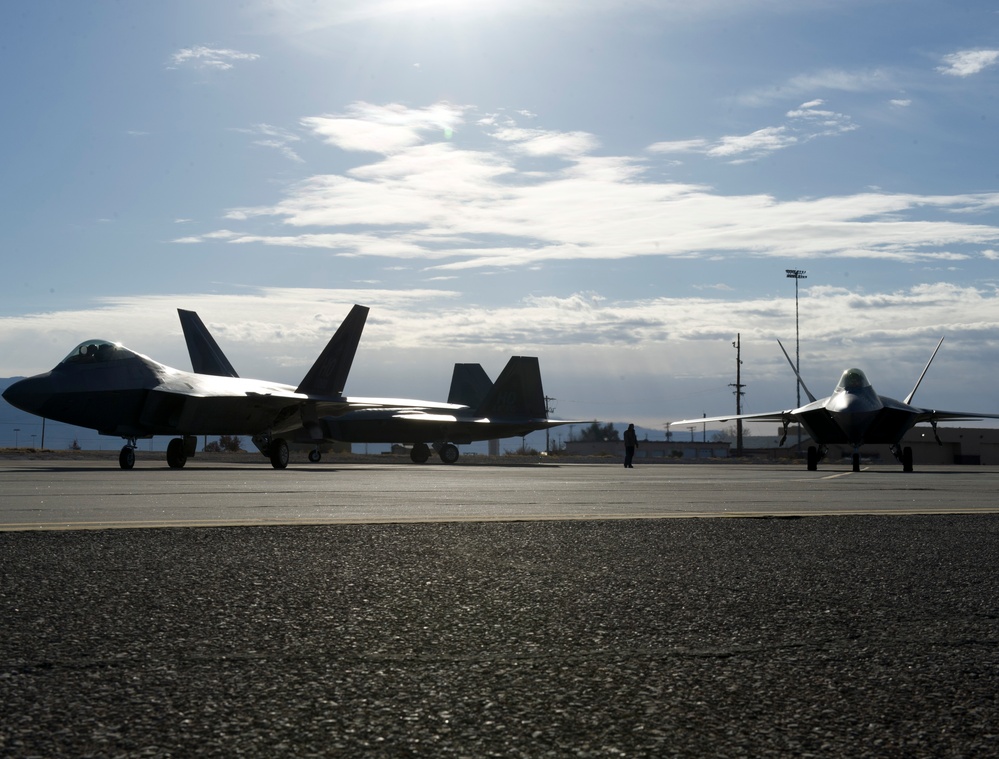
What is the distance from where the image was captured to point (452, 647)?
3594 millimetres

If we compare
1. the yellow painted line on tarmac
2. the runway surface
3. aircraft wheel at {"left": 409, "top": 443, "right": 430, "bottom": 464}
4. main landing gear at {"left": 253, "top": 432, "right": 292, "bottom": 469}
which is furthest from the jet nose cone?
aircraft wheel at {"left": 409, "top": 443, "right": 430, "bottom": 464}

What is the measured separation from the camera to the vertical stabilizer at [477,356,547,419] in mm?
46062

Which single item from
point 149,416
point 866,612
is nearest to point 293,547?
point 866,612

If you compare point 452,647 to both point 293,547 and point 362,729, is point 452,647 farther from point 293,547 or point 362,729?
point 293,547

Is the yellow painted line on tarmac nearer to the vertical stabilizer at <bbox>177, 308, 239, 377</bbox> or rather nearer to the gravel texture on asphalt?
the gravel texture on asphalt

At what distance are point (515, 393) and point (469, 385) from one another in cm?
858

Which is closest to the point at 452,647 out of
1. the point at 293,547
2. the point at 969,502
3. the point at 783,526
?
the point at 293,547

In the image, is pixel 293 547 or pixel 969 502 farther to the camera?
pixel 969 502

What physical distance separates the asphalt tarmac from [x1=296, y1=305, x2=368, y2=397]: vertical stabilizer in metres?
24.1

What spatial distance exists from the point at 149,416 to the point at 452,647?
23.3 m

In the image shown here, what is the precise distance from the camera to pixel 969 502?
12430 millimetres

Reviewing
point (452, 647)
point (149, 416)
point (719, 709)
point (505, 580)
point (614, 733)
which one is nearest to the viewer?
point (614, 733)

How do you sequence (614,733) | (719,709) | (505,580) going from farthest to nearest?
(505,580) → (719,709) → (614,733)

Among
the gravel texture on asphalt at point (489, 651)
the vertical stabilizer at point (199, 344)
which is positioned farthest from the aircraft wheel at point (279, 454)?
the gravel texture on asphalt at point (489, 651)
